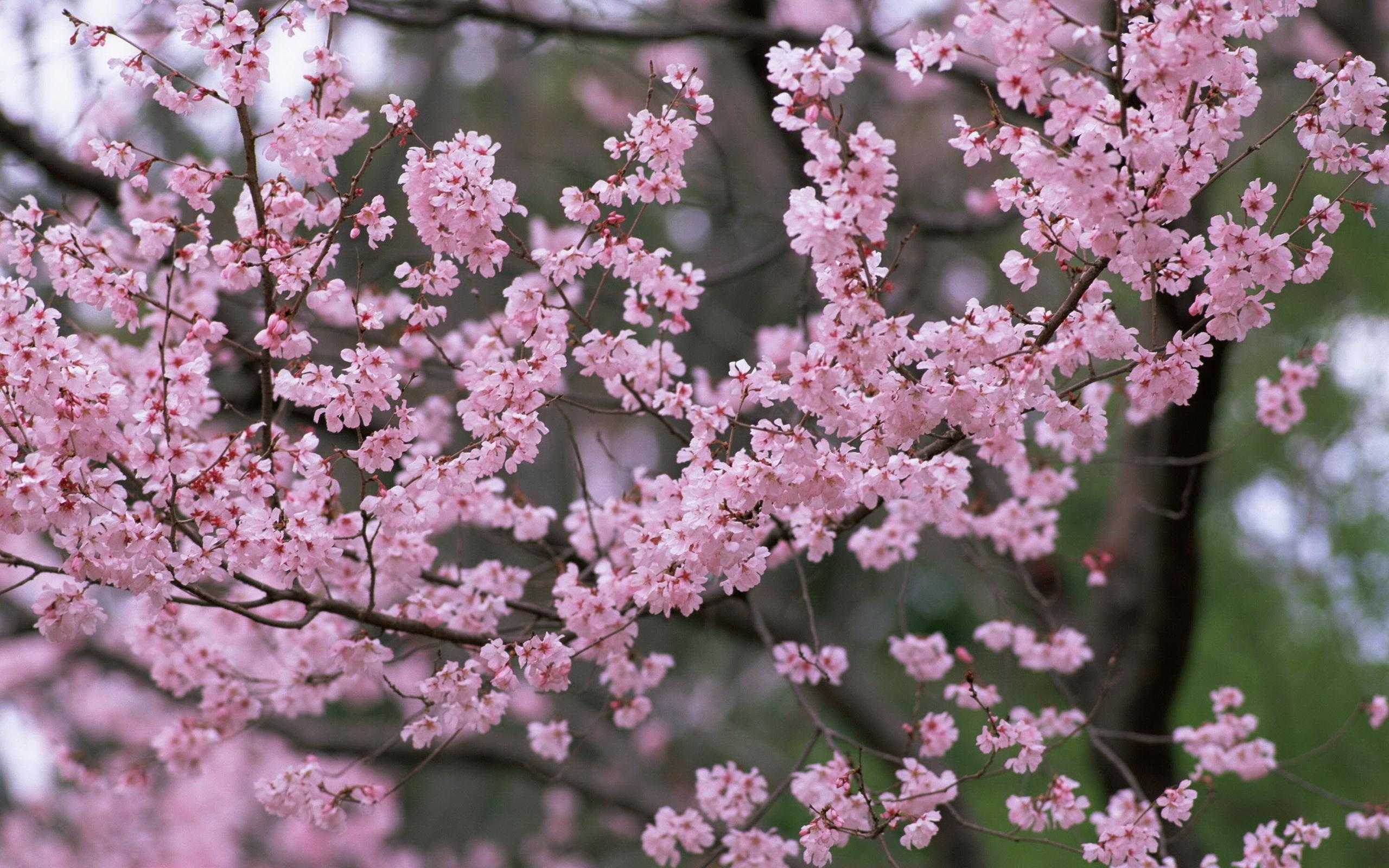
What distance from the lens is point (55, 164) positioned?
14.4ft

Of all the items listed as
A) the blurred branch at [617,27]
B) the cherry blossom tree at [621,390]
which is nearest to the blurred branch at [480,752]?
the cherry blossom tree at [621,390]

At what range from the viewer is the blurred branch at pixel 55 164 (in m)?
4.34

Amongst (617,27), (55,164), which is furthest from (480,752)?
(617,27)

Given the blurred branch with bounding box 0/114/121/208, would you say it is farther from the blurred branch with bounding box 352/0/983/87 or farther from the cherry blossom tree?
the blurred branch with bounding box 352/0/983/87

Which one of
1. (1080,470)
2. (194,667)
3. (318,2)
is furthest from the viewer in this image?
(1080,470)

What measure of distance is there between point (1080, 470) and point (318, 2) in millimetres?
6917

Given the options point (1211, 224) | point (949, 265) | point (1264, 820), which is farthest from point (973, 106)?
point (1211, 224)

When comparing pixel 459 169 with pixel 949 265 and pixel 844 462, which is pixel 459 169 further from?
pixel 949 265

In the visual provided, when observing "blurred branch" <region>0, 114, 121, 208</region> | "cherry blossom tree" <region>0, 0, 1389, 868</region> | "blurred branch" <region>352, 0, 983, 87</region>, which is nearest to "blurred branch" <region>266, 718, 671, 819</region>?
"cherry blossom tree" <region>0, 0, 1389, 868</region>

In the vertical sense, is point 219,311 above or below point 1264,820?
above

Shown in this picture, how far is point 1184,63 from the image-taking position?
2.19 metres

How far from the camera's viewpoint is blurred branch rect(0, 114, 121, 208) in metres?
4.34

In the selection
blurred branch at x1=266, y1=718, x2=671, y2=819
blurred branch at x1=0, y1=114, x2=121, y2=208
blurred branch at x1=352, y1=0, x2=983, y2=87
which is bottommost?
blurred branch at x1=266, y1=718, x2=671, y2=819

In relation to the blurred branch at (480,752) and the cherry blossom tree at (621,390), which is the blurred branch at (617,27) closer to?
the cherry blossom tree at (621,390)
